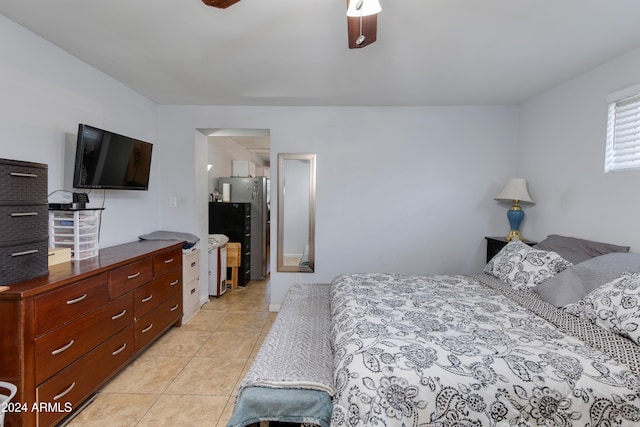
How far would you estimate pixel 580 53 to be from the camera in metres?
2.21

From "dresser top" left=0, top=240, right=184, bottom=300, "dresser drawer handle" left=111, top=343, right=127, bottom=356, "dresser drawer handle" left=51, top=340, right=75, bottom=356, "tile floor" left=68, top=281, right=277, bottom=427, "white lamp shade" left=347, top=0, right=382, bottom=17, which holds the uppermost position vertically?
"white lamp shade" left=347, top=0, right=382, bottom=17

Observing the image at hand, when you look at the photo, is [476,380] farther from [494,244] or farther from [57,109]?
[57,109]

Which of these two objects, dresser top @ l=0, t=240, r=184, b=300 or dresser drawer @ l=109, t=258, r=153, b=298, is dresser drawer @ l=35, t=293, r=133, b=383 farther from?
dresser top @ l=0, t=240, r=184, b=300

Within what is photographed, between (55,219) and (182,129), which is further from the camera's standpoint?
(182,129)

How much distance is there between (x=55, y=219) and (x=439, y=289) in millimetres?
2881

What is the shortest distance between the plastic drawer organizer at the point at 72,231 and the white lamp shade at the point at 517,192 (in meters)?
3.79

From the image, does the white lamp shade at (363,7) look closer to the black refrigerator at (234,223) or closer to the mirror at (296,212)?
the mirror at (296,212)

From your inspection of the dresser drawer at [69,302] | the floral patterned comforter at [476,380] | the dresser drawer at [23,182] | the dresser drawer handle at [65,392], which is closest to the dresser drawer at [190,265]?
the dresser drawer at [69,302]

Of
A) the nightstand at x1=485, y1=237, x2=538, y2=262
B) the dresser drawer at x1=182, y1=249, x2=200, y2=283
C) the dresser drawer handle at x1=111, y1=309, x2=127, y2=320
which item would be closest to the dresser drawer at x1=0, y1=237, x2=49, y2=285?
the dresser drawer handle at x1=111, y1=309, x2=127, y2=320

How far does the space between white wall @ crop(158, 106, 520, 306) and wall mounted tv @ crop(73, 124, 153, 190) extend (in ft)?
2.24

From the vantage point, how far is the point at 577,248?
234 centimetres

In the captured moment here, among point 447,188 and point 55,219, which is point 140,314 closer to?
point 55,219

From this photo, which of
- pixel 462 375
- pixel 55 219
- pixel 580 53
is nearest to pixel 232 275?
pixel 55 219

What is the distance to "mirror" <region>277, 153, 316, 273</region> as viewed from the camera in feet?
11.7
